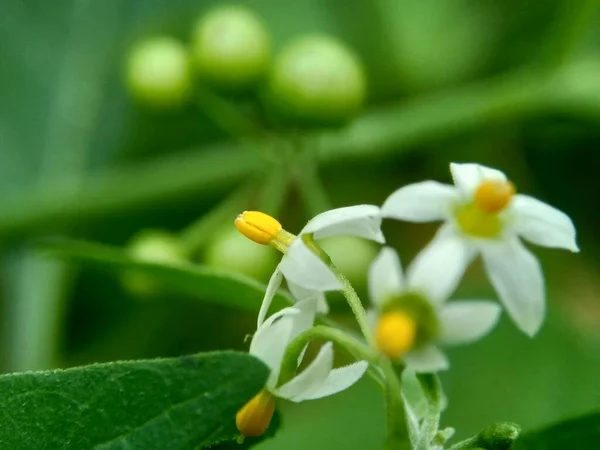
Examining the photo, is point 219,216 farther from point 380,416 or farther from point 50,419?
point 50,419

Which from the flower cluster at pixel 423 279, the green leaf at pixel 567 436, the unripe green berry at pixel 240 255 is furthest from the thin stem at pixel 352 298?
the unripe green berry at pixel 240 255

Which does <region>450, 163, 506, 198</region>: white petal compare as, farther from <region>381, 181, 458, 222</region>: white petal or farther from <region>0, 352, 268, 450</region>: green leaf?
<region>0, 352, 268, 450</region>: green leaf

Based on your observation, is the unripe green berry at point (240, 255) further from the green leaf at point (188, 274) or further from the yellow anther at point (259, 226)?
the yellow anther at point (259, 226)

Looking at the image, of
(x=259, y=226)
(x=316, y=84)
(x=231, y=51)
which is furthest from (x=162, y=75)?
(x=259, y=226)

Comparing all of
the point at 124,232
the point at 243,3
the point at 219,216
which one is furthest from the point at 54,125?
the point at 219,216

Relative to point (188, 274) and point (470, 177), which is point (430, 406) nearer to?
point (470, 177)

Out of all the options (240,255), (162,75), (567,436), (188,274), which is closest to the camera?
(567,436)
